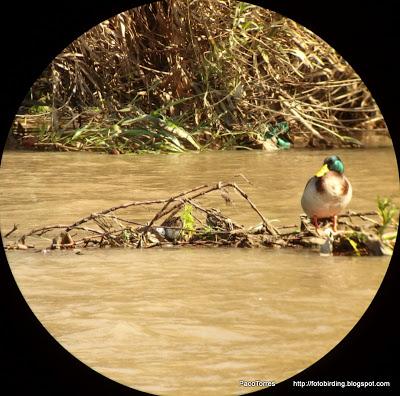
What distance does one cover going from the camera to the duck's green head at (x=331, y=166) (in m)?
4.05

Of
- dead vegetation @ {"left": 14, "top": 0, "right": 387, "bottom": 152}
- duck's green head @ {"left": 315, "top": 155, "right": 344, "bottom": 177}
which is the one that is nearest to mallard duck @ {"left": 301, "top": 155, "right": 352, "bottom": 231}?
duck's green head @ {"left": 315, "top": 155, "right": 344, "bottom": 177}

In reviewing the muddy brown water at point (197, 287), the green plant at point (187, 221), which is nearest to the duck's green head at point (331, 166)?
the muddy brown water at point (197, 287)

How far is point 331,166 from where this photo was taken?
408 cm

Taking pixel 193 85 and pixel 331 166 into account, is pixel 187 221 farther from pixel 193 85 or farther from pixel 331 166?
pixel 193 85

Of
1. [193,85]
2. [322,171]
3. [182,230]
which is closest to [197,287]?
[182,230]

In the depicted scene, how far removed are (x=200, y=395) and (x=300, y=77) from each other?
10.4 ft

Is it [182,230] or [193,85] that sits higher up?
[193,85]

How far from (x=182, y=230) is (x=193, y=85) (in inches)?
61.6

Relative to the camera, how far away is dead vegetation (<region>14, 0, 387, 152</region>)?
542 centimetres

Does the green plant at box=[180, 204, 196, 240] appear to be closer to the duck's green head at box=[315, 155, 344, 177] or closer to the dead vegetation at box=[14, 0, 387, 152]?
the duck's green head at box=[315, 155, 344, 177]

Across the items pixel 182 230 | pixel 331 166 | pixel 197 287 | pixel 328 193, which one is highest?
pixel 331 166

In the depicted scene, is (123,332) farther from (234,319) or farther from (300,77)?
(300,77)

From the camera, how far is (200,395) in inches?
120

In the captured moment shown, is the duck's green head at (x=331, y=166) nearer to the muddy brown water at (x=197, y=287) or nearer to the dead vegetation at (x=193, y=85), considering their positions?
the muddy brown water at (x=197, y=287)
